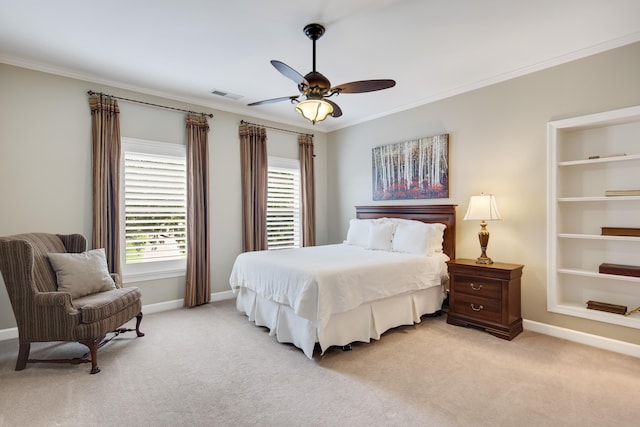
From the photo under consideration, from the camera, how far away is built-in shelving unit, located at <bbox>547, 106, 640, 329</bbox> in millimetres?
3174

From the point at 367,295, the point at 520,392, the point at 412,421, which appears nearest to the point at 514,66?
the point at 367,295

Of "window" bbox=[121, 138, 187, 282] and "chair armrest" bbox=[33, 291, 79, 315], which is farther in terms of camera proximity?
"window" bbox=[121, 138, 187, 282]

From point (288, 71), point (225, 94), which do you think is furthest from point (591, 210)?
point (225, 94)

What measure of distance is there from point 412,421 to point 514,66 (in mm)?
3745

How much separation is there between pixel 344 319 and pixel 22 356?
2.78 m

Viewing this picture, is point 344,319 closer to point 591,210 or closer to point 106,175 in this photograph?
point 591,210

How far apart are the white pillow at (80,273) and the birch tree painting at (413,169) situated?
393 centimetres

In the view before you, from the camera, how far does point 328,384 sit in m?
2.56

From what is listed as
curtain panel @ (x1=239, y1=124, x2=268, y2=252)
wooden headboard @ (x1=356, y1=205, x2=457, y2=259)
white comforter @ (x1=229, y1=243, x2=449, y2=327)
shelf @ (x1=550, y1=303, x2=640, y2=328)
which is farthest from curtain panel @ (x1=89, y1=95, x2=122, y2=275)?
shelf @ (x1=550, y1=303, x2=640, y2=328)

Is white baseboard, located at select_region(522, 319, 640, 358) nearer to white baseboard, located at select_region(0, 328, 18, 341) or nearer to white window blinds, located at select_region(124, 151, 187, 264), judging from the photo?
white window blinds, located at select_region(124, 151, 187, 264)

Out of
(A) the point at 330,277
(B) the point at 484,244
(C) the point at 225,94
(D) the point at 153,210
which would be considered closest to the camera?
(A) the point at 330,277

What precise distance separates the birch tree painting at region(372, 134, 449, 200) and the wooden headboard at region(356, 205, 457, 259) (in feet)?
0.59

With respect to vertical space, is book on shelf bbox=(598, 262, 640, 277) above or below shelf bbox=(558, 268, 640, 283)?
above

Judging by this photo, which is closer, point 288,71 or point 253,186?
point 288,71
